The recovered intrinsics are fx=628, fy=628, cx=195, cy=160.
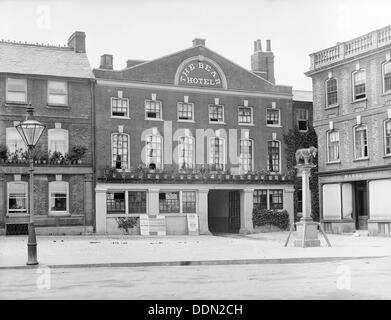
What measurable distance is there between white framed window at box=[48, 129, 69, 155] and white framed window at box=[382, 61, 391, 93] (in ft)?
54.3

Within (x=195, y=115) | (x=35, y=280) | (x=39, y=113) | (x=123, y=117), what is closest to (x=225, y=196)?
(x=195, y=115)

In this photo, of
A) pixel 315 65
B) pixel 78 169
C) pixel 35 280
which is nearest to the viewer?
pixel 35 280

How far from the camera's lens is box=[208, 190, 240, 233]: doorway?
37.6 metres

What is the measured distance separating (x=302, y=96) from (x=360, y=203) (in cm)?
1079

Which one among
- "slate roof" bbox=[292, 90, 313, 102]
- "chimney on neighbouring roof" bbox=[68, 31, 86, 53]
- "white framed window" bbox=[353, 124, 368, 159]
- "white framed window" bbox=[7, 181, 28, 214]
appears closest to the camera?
"white framed window" bbox=[7, 181, 28, 214]

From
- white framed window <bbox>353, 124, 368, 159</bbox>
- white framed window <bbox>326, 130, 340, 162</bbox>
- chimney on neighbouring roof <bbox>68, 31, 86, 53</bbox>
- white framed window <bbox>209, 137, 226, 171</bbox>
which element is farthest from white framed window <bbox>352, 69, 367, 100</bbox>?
chimney on neighbouring roof <bbox>68, 31, 86, 53</bbox>

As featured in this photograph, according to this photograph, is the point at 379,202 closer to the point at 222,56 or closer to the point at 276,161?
the point at 276,161

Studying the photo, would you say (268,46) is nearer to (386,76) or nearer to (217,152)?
(217,152)

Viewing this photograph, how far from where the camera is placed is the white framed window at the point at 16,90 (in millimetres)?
32406

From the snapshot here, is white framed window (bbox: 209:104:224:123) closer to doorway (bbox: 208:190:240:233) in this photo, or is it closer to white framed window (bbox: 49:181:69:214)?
doorway (bbox: 208:190:240:233)

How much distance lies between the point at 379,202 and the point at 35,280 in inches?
862

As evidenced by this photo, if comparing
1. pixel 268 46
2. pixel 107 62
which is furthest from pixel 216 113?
pixel 107 62

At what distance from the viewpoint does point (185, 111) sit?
3644cm
